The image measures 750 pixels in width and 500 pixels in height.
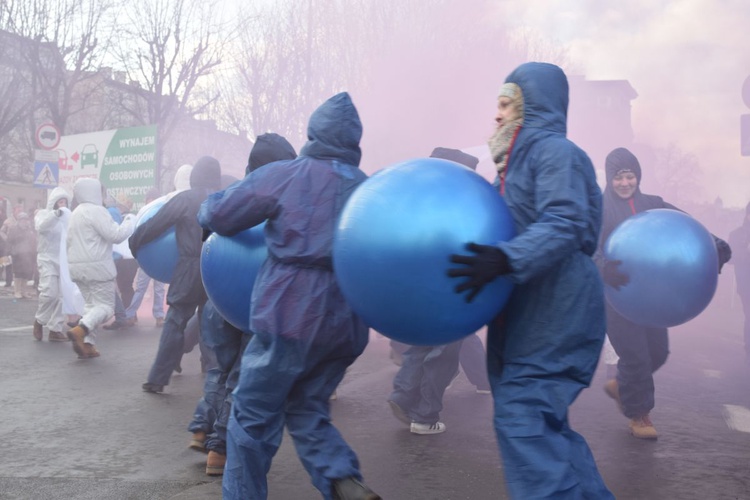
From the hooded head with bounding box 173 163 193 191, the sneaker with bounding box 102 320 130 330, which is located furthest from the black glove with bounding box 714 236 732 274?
the sneaker with bounding box 102 320 130 330

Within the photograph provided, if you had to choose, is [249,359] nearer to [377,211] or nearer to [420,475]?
[377,211]

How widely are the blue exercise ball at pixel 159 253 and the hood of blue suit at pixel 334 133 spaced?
9.11ft

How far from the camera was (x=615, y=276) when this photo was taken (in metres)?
4.80

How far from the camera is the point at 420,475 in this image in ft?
15.2

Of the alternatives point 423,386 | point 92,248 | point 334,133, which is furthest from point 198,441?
point 92,248

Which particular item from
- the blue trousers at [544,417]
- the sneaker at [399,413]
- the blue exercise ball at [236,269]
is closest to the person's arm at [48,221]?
the sneaker at [399,413]

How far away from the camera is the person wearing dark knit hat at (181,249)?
6.27 meters

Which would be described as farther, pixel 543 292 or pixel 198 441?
pixel 198 441

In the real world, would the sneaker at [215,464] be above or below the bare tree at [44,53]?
below

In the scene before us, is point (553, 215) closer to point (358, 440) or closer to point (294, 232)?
point (294, 232)

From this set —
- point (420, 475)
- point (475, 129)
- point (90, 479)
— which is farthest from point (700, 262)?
point (475, 129)

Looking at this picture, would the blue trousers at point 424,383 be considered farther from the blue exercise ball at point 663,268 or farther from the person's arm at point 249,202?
the person's arm at point 249,202

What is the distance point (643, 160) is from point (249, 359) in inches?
2326

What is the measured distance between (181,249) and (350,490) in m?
3.35
